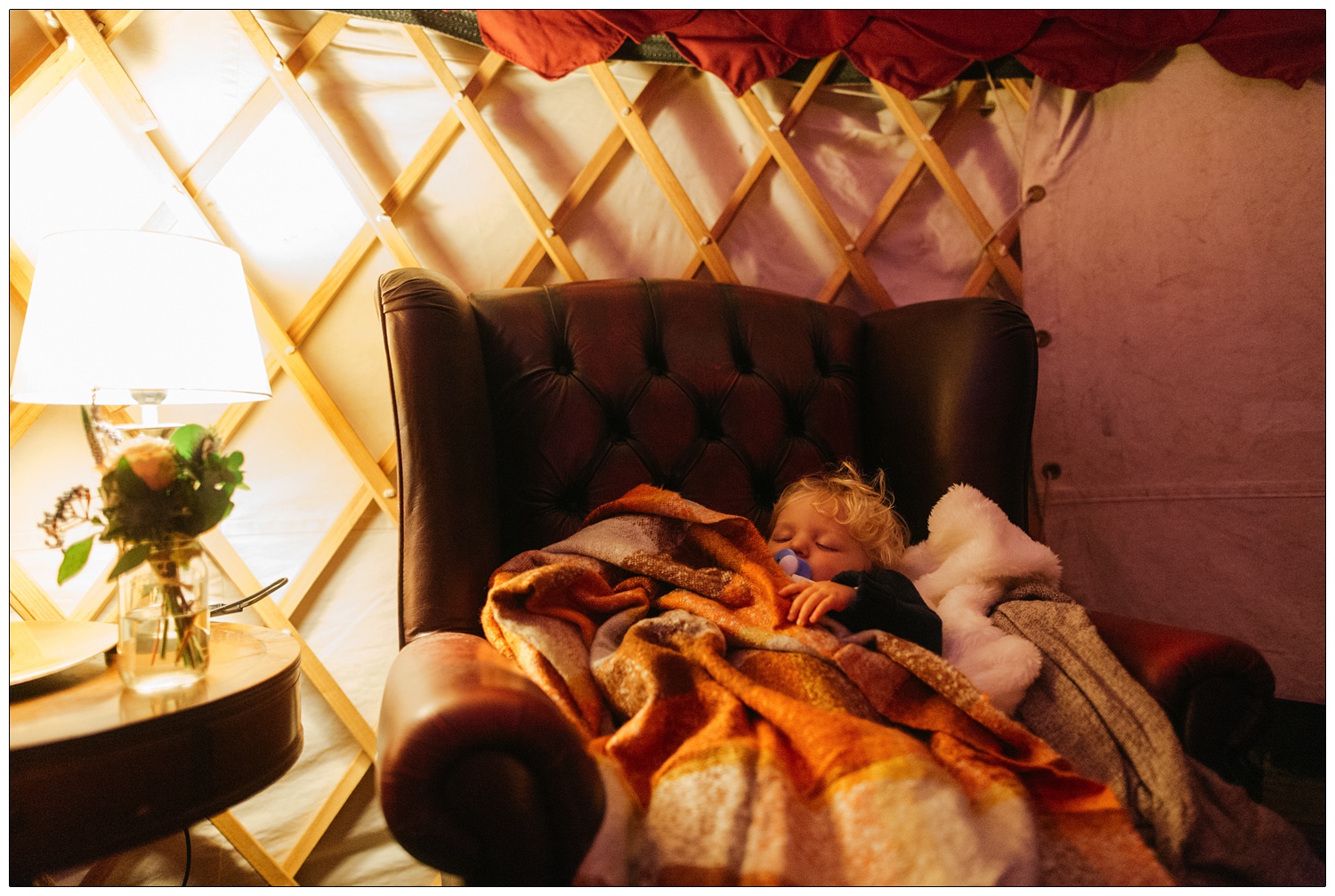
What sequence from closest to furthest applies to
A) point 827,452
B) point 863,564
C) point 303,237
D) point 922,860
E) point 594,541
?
point 922,860
point 594,541
point 863,564
point 827,452
point 303,237

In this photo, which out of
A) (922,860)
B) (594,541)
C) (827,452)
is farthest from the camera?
(827,452)

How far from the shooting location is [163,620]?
597 millimetres

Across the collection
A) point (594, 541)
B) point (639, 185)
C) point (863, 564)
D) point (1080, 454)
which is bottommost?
point (1080, 454)

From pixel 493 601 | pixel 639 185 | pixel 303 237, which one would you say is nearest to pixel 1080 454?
pixel 639 185

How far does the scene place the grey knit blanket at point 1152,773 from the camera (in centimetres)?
53

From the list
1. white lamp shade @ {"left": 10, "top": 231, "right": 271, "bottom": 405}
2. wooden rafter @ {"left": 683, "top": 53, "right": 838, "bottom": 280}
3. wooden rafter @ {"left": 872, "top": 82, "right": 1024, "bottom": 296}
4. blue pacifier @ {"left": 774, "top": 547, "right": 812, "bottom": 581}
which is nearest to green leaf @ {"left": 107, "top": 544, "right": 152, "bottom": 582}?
white lamp shade @ {"left": 10, "top": 231, "right": 271, "bottom": 405}

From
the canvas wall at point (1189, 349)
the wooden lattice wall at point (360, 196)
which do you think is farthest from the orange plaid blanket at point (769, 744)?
the canvas wall at point (1189, 349)

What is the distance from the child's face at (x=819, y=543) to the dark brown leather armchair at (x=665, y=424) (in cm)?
8

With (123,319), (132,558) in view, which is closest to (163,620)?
(132,558)

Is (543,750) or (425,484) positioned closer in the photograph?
(543,750)

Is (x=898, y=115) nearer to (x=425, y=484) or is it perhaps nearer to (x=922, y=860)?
(x=425, y=484)

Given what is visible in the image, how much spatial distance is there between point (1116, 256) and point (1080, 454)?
0.34 metres

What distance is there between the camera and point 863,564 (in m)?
0.87

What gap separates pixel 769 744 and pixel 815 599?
216 mm
